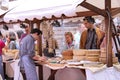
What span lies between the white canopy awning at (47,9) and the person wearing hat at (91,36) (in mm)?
247

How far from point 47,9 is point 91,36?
3.69 ft

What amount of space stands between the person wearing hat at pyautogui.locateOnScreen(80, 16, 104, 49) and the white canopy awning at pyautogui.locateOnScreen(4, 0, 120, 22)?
0.25 meters

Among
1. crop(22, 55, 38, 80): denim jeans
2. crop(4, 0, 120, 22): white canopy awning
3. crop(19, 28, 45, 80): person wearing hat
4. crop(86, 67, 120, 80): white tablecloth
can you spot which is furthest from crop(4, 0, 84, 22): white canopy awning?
crop(86, 67, 120, 80): white tablecloth

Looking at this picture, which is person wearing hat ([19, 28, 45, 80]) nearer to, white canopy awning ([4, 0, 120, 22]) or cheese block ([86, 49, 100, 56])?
white canopy awning ([4, 0, 120, 22])

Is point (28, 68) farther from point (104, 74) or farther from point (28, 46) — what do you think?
point (104, 74)

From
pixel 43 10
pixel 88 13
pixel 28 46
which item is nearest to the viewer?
pixel 43 10

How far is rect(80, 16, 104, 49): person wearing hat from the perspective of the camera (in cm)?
493

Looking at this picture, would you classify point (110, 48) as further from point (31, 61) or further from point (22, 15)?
point (22, 15)

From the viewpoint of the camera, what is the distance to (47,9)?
4.42 m

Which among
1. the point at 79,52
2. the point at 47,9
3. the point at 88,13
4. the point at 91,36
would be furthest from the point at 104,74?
the point at 47,9

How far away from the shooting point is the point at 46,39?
605cm

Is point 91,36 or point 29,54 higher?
point 91,36

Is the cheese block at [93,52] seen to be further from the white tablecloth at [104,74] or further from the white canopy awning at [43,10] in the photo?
the white canopy awning at [43,10]

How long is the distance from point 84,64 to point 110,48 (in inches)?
18.8
